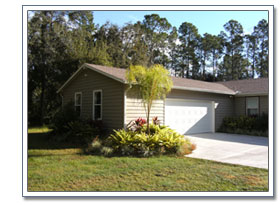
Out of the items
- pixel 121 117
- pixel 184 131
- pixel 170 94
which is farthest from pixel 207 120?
pixel 121 117

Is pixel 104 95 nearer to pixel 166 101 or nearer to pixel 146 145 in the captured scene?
pixel 166 101

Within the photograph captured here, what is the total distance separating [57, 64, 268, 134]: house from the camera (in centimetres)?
1009

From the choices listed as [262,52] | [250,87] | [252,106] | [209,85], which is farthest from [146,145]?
[262,52]

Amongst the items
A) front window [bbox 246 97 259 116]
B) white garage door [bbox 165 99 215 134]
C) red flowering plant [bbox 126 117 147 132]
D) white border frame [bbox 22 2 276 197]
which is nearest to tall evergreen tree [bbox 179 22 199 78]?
front window [bbox 246 97 259 116]

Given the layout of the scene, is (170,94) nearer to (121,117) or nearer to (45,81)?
(121,117)

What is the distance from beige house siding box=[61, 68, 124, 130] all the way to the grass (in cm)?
313

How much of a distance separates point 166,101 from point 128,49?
1489 centimetres

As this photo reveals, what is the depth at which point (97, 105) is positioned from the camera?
37.5 ft

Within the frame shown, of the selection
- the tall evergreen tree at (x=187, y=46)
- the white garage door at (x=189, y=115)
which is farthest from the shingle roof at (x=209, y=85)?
the tall evergreen tree at (x=187, y=46)

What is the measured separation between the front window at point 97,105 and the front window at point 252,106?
389 inches

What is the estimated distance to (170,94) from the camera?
457 inches
